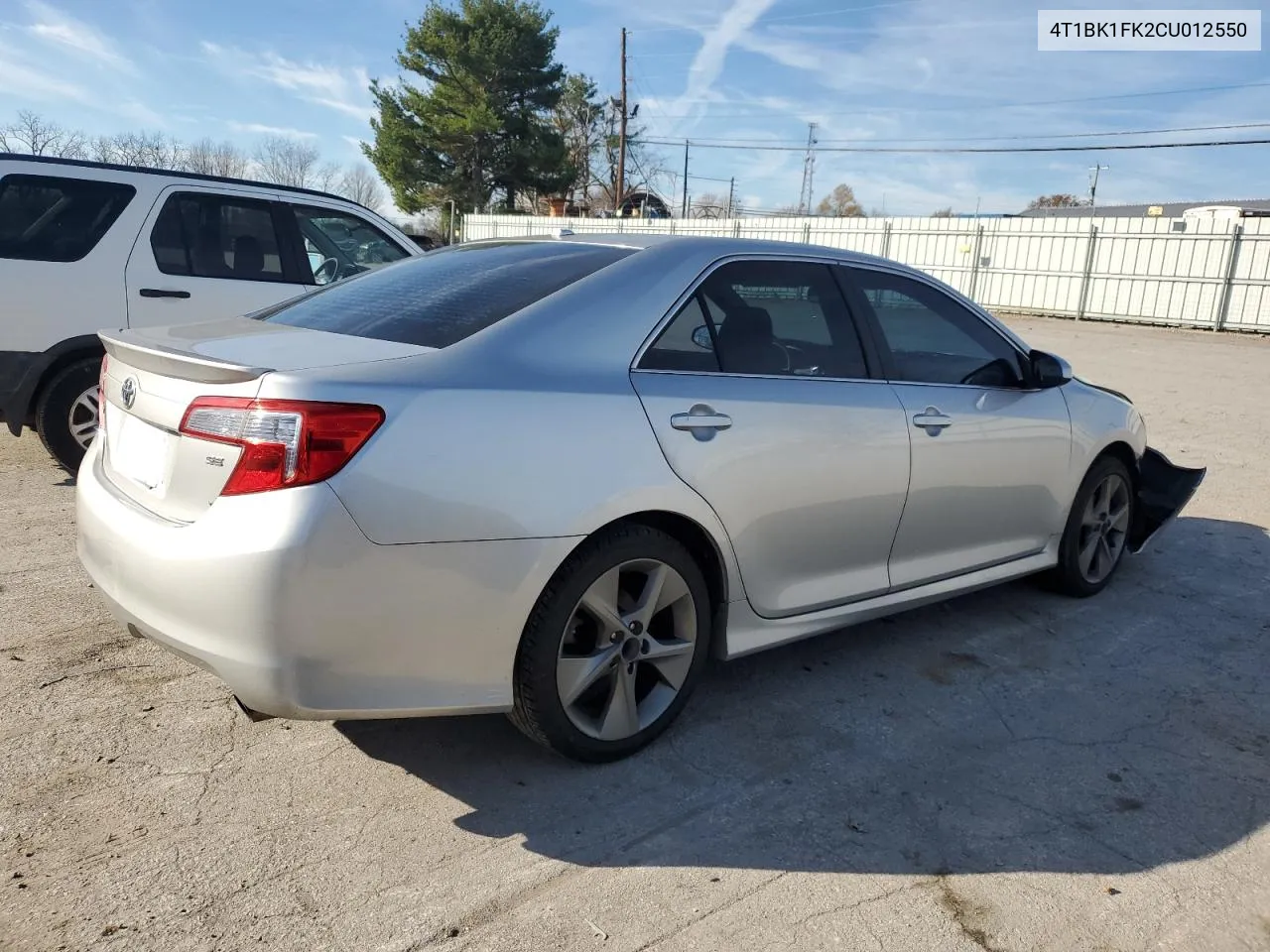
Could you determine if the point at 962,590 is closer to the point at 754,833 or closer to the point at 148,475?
the point at 754,833

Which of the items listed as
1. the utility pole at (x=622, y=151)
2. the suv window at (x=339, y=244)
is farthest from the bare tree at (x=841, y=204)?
the suv window at (x=339, y=244)

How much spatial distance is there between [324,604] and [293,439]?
1.32 feet

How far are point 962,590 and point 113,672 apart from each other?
10.7 ft

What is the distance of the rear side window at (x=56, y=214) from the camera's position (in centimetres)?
545

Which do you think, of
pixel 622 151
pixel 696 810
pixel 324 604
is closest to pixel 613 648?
pixel 696 810

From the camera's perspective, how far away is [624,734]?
118 inches

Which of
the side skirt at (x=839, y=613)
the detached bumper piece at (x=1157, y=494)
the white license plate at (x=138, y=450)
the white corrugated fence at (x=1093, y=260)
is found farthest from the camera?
the white corrugated fence at (x=1093, y=260)

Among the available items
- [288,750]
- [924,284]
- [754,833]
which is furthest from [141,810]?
[924,284]

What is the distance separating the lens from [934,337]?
407cm

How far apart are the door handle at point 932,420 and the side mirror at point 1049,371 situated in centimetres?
69

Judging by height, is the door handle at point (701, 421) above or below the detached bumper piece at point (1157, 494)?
above

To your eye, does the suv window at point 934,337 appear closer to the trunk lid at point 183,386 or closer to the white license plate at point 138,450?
the trunk lid at point 183,386

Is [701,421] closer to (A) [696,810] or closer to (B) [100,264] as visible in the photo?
(A) [696,810]

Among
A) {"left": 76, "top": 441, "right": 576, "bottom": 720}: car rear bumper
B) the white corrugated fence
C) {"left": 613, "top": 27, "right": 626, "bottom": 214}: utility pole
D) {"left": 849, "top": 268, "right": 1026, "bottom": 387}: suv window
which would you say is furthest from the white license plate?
{"left": 613, "top": 27, "right": 626, "bottom": 214}: utility pole
